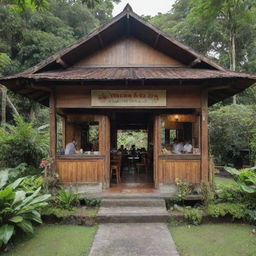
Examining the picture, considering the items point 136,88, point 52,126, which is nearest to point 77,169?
point 52,126

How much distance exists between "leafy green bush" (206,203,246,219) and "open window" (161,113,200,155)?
1884 mm

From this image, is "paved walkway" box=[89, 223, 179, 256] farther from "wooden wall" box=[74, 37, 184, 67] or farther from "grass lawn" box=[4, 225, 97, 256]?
"wooden wall" box=[74, 37, 184, 67]

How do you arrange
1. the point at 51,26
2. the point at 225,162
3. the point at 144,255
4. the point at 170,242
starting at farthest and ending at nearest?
the point at 51,26
the point at 225,162
the point at 170,242
the point at 144,255

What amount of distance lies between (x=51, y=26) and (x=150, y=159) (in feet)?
46.4

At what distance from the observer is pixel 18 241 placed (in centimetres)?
432

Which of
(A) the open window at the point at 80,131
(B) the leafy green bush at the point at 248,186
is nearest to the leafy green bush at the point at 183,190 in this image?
(B) the leafy green bush at the point at 248,186

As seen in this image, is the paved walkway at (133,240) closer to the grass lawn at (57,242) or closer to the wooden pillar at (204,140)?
the grass lawn at (57,242)

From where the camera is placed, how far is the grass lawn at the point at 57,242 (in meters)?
3.94

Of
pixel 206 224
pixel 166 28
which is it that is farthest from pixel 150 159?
pixel 166 28

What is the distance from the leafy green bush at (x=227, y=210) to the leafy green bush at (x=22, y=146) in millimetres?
6232

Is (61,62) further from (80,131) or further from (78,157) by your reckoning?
(80,131)

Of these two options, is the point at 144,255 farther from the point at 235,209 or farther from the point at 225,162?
the point at 225,162

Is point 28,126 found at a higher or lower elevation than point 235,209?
higher

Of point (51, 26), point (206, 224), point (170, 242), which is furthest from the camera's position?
point (51, 26)
